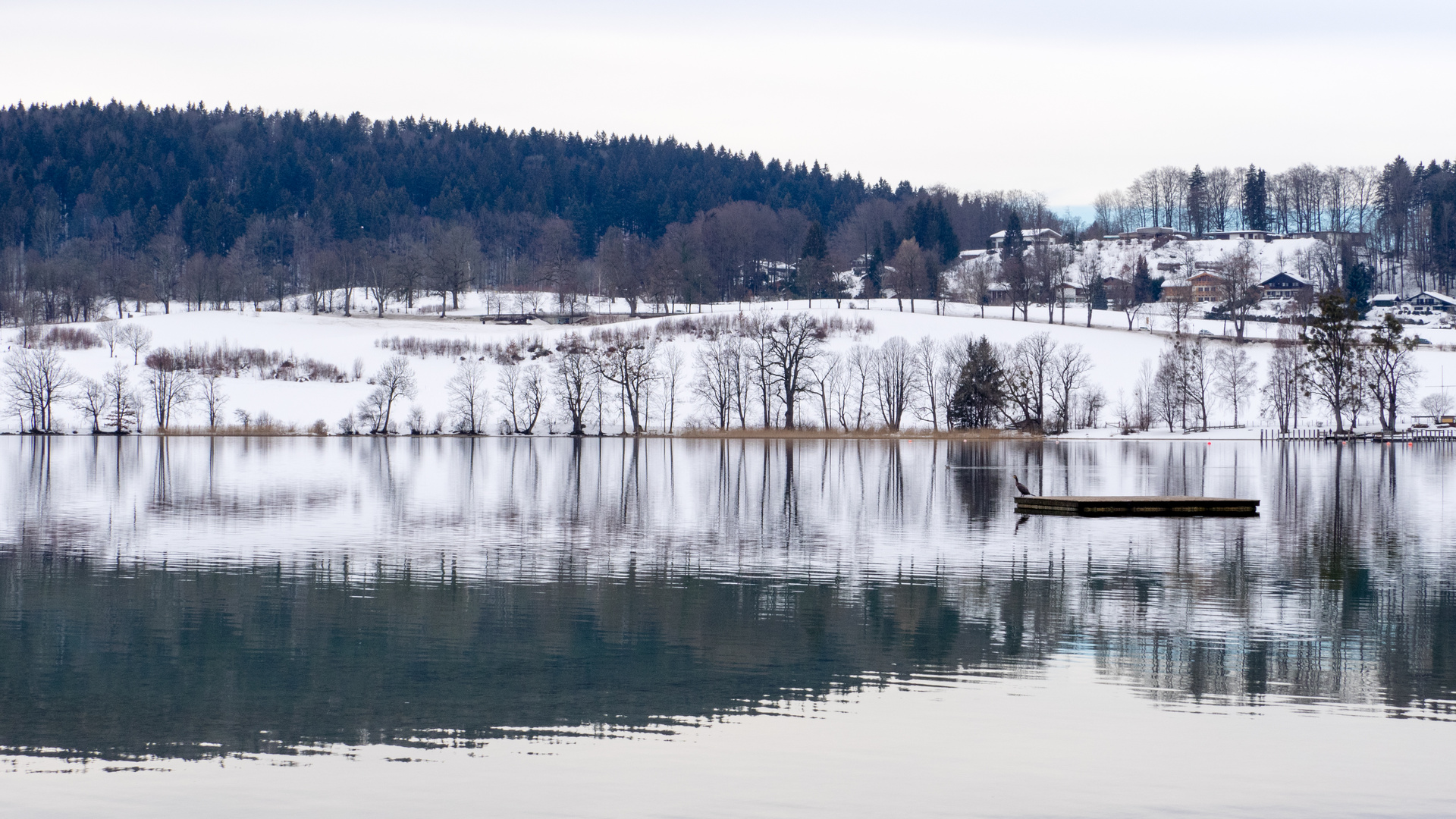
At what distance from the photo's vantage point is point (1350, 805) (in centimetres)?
1155

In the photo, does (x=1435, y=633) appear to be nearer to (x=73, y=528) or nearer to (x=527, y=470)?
(x=73, y=528)

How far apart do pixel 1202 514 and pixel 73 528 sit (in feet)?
101

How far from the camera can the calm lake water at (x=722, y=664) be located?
39.7 ft

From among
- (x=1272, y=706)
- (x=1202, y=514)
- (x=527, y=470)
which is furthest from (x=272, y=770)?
(x=527, y=470)

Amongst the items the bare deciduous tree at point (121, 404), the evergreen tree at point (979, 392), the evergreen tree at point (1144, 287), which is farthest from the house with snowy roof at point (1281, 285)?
the bare deciduous tree at point (121, 404)

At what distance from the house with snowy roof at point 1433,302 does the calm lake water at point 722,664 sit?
478 ft

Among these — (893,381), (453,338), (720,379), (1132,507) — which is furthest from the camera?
(453,338)

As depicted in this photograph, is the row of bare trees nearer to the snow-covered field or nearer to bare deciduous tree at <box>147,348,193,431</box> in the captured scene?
bare deciduous tree at <box>147,348,193,431</box>

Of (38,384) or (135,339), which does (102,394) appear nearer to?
(38,384)

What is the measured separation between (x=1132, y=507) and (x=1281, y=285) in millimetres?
159863

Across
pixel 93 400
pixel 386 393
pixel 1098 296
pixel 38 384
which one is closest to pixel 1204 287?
pixel 1098 296

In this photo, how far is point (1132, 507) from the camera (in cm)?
3762

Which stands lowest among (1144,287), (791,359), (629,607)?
(629,607)

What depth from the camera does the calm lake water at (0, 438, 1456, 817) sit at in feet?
39.7
